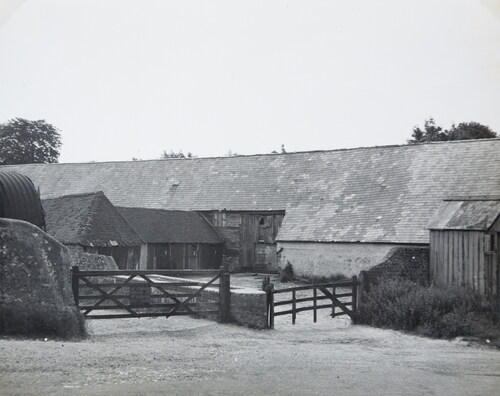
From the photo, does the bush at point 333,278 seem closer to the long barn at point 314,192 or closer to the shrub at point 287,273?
the long barn at point 314,192

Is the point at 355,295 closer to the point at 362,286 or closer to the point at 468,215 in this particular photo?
the point at 362,286

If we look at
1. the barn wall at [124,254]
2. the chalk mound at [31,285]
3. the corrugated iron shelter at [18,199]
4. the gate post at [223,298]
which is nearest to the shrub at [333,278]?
the barn wall at [124,254]

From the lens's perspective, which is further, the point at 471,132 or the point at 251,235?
the point at 471,132

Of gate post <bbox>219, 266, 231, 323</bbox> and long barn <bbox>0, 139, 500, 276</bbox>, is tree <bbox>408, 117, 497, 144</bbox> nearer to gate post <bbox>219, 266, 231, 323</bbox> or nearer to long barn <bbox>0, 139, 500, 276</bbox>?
long barn <bbox>0, 139, 500, 276</bbox>

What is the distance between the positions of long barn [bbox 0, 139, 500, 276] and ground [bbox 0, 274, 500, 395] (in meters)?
9.77

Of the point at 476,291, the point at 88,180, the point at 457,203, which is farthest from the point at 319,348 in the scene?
the point at 88,180

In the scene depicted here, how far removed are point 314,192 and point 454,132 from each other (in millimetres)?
26715

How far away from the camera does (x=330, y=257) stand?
96.1ft

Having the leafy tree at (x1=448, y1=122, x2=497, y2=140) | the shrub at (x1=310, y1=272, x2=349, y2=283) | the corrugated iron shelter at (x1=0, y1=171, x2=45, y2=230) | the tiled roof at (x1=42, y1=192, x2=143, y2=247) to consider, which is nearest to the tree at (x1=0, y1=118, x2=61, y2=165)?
the tiled roof at (x1=42, y1=192, x2=143, y2=247)

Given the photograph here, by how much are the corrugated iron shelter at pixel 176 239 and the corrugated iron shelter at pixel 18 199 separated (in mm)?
12307

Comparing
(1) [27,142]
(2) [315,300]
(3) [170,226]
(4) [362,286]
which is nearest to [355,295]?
(4) [362,286]

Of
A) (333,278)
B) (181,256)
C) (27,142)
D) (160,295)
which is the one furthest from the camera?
(27,142)

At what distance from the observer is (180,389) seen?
29.0 ft

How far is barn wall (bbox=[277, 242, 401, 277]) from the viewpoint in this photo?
27.8 metres
